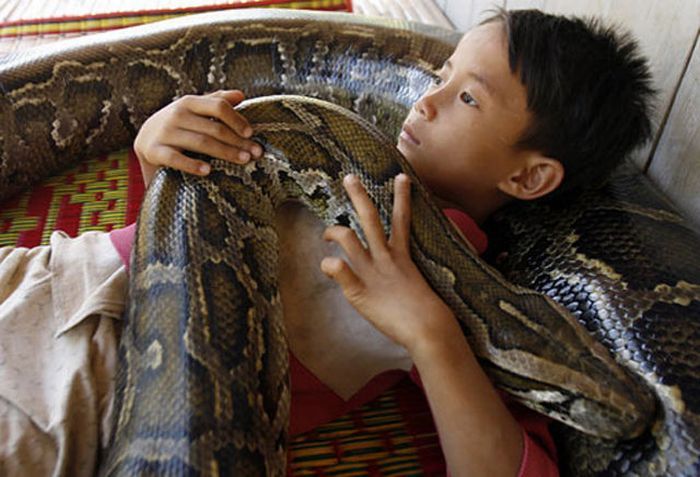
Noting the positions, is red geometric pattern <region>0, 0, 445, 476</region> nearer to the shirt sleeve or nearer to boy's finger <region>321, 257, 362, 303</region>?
the shirt sleeve

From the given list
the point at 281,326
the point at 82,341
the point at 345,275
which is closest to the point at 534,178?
the point at 345,275

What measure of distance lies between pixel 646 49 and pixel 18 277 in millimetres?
1717

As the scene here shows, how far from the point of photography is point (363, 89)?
7.92ft

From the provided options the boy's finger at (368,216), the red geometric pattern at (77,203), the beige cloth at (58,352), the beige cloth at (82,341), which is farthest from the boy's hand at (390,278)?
the red geometric pattern at (77,203)

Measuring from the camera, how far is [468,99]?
57.2 inches

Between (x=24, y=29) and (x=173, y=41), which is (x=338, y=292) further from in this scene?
(x=24, y=29)

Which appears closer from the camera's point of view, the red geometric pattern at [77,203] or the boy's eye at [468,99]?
the boy's eye at [468,99]

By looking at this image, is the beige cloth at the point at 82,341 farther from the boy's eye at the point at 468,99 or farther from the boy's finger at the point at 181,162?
the boy's eye at the point at 468,99

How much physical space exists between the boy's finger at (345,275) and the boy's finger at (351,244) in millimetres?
37

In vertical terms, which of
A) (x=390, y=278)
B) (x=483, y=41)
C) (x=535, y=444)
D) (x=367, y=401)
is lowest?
(x=367, y=401)

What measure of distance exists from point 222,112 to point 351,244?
0.43 meters

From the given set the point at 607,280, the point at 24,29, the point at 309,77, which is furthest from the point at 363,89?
the point at 24,29

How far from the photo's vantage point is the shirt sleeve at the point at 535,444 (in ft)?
3.87

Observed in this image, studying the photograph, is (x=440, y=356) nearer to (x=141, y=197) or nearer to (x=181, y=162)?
(x=181, y=162)
